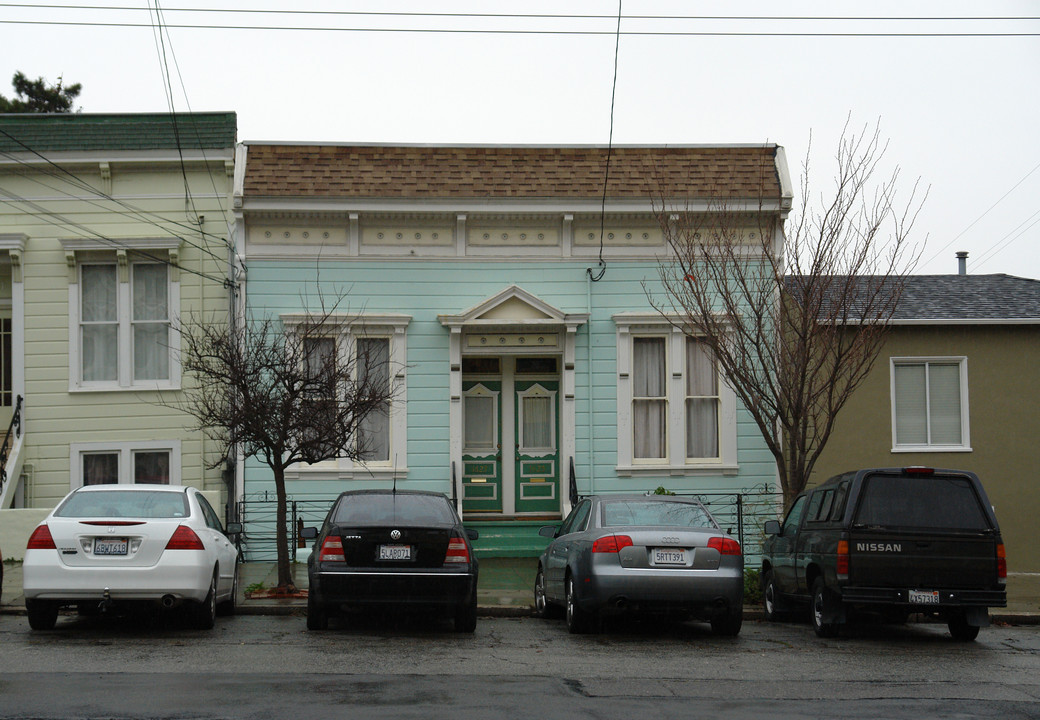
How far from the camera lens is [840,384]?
59.8ft

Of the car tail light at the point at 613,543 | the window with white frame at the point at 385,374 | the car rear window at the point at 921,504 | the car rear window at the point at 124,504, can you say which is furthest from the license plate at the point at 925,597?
the window with white frame at the point at 385,374

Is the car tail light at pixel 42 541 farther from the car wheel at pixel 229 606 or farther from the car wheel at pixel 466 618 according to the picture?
the car wheel at pixel 466 618

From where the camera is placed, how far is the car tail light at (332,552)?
11.3 meters

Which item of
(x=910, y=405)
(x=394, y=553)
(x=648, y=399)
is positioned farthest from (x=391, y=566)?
(x=910, y=405)

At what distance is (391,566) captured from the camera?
37.0ft

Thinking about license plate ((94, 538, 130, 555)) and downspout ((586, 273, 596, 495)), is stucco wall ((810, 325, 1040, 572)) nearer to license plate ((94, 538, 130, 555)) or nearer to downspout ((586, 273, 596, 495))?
downspout ((586, 273, 596, 495))

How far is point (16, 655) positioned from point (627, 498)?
19.7 ft

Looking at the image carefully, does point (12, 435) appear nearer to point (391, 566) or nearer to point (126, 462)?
point (126, 462)

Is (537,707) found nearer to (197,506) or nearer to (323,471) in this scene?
(197,506)

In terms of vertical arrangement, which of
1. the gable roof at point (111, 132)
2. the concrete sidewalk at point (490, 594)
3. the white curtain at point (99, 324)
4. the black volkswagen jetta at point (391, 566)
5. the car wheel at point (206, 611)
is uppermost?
the gable roof at point (111, 132)

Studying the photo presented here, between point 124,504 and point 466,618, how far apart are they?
3.55m

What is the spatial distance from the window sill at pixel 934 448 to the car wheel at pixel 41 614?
12881 mm

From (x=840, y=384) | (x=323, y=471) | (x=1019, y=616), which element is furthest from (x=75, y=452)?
(x=1019, y=616)

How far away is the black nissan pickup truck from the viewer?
37.3ft
